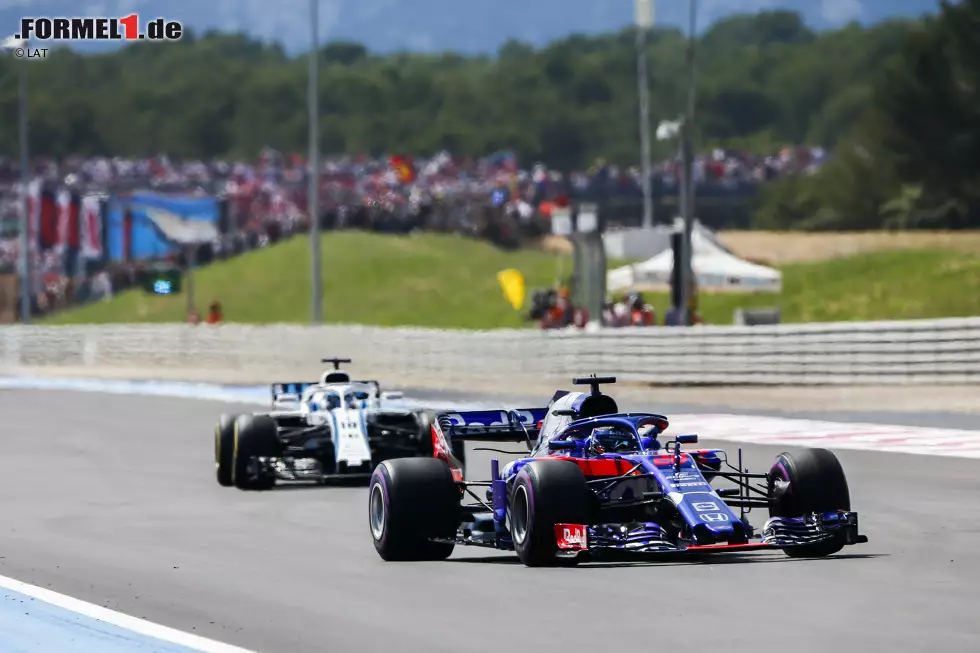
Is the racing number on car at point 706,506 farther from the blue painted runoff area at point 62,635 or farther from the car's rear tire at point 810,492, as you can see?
the blue painted runoff area at point 62,635

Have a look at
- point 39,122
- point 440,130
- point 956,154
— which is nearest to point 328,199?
point 956,154

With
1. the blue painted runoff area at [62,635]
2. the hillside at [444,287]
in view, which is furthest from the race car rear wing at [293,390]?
the hillside at [444,287]

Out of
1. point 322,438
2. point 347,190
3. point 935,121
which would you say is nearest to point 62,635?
point 322,438

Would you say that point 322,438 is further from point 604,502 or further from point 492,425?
point 604,502

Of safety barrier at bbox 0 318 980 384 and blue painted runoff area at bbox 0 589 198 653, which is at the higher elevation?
safety barrier at bbox 0 318 980 384

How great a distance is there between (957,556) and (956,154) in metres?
66.7

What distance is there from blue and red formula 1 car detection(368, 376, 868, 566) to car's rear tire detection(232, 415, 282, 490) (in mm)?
4966

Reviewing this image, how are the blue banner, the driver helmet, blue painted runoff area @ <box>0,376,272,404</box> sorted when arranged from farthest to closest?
the blue banner, blue painted runoff area @ <box>0,376,272,404</box>, the driver helmet

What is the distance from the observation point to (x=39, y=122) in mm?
118375

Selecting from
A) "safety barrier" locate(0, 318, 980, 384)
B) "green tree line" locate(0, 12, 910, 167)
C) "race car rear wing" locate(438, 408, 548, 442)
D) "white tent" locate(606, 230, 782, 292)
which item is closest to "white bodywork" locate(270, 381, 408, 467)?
"race car rear wing" locate(438, 408, 548, 442)

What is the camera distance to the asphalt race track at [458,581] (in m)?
8.45

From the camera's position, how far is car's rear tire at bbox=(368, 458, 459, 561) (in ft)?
37.0

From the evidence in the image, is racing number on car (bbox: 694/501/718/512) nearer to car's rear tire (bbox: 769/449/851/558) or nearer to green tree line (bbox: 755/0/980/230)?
car's rear tire (bbox: 769/449/851/558)

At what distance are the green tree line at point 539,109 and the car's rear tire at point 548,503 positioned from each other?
68339mm
